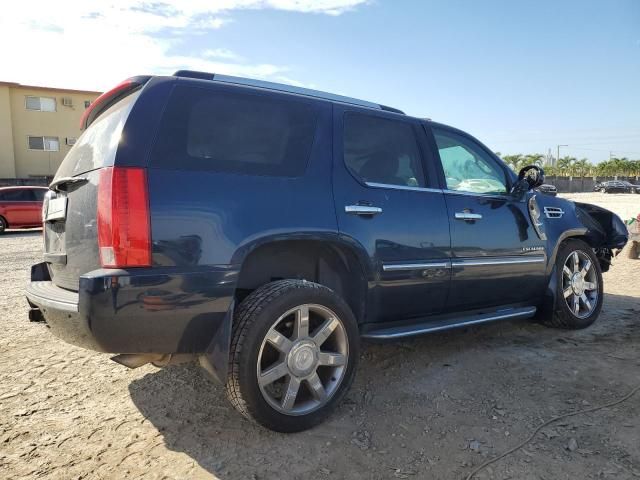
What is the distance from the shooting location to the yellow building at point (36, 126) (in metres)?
32.4

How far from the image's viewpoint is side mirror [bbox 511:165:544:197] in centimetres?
418

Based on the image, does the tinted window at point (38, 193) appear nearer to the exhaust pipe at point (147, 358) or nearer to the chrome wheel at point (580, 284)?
the exhaust pipe at point (147, 358)

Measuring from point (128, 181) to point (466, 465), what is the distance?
2.12m

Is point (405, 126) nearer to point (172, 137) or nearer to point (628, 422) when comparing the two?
point (172, 137)

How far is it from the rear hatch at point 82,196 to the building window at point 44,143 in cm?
3533

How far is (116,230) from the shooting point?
231cm

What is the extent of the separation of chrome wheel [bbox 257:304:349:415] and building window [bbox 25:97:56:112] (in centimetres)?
3685

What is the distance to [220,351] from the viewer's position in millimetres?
2514

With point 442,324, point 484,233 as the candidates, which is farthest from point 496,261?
point 442,324

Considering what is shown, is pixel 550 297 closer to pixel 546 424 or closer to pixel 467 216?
pixel 467 216

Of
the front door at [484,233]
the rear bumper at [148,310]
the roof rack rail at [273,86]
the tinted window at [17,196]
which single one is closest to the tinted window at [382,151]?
the roof rack rail at [273,86]

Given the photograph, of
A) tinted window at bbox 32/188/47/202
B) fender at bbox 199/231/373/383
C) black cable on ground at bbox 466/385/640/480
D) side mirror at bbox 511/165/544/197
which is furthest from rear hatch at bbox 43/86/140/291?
tinted window at bbox 32/188/47/202

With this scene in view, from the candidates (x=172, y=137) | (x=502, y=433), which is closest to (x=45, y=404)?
(x=172, y=137)

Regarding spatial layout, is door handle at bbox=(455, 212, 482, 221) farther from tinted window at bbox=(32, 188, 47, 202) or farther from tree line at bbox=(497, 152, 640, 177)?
tree line at bbox=(497, 152, 640, 177)
